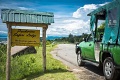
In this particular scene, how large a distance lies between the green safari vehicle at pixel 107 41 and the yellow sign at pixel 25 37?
2494 millimetres

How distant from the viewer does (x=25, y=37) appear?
11.1 meters

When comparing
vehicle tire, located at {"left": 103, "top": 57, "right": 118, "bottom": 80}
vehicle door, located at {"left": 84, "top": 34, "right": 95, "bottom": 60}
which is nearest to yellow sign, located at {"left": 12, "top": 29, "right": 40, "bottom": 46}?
vehicle door, located at {"left": 84, "top": 34, "right": 95, "bottom": 60}

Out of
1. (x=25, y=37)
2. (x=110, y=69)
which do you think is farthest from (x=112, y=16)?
(x=25, y=37)

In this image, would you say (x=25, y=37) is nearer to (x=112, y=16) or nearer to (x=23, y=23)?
(x=23, y=23)

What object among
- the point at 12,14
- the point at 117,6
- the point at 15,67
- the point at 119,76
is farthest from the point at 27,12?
the point at 119,76

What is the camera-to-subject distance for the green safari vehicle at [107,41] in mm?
8867

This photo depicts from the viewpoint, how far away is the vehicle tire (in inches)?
353

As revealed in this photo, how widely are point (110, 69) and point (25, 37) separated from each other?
396 cm

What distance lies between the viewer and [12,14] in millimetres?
10578

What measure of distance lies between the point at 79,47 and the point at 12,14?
4.59 m

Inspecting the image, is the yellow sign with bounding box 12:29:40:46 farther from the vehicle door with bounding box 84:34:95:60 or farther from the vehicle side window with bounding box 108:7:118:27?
the vehicle side window with bounding box 108:7:118:27

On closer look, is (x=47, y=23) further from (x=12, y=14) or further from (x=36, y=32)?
(x=12, y=14)

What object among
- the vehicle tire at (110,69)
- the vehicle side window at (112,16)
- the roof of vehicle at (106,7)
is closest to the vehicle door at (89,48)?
the roof of vehicle at (106,7)

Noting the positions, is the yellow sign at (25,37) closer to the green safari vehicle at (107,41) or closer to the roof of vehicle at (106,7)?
the green safari vehicle at (107,41)
